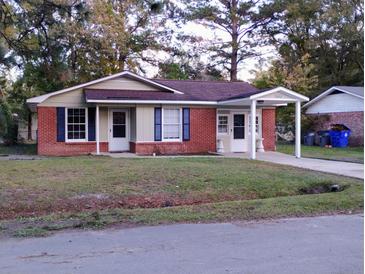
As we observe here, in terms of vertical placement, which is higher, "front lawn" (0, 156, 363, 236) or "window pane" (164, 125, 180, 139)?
"window pane" (164, 125, 180, 139)

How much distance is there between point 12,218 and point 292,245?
505 cm

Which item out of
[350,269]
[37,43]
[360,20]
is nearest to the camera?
[350,269]

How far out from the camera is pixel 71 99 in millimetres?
20844

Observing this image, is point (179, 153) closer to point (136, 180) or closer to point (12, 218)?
point (136, 180)

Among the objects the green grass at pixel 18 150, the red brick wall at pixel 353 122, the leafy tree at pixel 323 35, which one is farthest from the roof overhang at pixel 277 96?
the leafy tree at pixel 323 35

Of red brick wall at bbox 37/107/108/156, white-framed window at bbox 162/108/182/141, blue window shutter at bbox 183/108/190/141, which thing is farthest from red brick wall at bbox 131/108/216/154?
red brick wall at bbox 37/107/108/156

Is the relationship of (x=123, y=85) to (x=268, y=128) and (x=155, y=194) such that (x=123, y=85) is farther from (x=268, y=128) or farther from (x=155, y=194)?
(x=155, y=194)

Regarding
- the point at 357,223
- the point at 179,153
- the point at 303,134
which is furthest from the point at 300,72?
the point at 357,223

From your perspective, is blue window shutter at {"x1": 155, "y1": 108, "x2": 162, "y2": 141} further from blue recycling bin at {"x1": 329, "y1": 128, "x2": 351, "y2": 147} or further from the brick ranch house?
blue recycling bin at {"x1": 329, "y1": 128, "x2": 351, "y2": 147}

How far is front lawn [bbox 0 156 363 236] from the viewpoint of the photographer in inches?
318

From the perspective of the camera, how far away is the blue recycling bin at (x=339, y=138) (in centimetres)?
2778

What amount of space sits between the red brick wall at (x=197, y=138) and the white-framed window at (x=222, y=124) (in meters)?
0.42

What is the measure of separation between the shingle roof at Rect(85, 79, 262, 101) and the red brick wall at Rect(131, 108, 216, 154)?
0.80m

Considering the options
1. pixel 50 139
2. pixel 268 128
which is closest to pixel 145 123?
pixel 50 139
